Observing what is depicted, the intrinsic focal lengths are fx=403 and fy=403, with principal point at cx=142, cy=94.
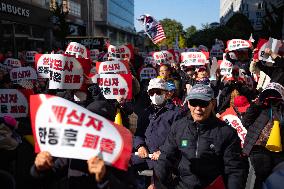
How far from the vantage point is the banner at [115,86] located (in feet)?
21.1

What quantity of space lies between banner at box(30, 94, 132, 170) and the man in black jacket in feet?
3.02

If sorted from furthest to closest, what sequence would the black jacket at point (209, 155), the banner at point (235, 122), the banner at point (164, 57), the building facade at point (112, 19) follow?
the building facade at point (112, 19) < the banner at point (164, 57) < the banner at point (235, 122) < the black jacket at point (209, 155)

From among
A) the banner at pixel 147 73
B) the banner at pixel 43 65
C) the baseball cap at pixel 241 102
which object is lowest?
the baseball cap at pixel 241 102

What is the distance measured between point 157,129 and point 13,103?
2.30m

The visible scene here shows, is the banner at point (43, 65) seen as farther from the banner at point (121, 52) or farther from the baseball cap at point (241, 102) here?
the banner at point (121, 52)

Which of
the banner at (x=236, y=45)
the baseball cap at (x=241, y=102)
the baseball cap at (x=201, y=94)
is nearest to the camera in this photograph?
the baseball cap at (x=201, y=94)

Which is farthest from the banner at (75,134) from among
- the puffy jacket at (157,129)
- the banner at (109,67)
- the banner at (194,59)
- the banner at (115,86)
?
the banner at (194,59)

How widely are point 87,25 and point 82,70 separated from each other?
54012mm

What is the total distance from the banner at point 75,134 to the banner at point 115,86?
3634 millimetres

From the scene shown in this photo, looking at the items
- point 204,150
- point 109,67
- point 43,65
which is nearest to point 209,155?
point 204,150

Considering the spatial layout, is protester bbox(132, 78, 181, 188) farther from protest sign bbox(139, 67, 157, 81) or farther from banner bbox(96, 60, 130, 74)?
protest sign bbox(139, 67, 157, 81)

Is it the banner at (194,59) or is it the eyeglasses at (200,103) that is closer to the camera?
the eyeglasses at (200,103)

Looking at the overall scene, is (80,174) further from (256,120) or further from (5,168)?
(256,120)

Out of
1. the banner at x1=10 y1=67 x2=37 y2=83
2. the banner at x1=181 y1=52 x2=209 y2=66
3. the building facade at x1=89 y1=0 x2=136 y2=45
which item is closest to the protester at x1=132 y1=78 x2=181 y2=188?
the banner at x1=10 y1=67 x2=37 y2=83
